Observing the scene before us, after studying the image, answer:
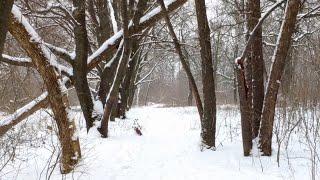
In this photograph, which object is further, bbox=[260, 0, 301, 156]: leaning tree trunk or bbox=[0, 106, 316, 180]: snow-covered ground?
bbox=[260, 0, 301, 156]: leaning tree trunk

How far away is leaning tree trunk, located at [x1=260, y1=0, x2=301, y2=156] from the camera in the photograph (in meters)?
5.68

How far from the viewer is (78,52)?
7770mm

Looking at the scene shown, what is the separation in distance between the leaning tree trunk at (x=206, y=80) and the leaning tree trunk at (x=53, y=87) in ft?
7.35

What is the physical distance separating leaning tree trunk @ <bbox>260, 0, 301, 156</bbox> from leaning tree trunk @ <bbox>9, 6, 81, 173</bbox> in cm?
270

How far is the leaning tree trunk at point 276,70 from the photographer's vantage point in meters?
5.68

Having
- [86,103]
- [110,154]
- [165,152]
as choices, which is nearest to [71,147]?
[110,154]

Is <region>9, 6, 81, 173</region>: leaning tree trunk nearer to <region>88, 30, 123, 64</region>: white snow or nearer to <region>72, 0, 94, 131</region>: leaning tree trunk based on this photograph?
<region>72, 0, 94, 131</region>: leaning tree trunk

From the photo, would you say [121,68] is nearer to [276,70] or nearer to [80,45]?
[80,45]

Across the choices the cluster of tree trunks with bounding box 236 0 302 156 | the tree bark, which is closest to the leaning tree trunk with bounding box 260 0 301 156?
the cluster of tree trunks with bounding box 236 0 302 156

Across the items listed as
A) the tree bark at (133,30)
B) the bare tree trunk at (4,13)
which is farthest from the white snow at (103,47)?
the bare tree trunk at (4,13)

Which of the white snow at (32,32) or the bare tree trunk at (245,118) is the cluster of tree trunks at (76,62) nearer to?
the white snow at (32,32)

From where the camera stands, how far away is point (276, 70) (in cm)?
586

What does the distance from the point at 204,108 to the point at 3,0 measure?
4.99 metres

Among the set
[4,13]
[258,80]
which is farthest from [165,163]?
[4,13]
